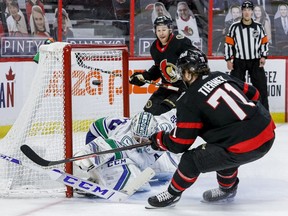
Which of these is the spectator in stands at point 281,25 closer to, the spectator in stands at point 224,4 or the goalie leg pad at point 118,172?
the spectator in stands at point 224,4

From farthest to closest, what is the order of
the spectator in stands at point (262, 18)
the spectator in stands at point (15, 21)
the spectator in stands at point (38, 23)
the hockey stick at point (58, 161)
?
the spectator in stands at point (262, 18)
the spectator in stands at point (38, 23)
the spectator in stands at point (15, 21)
the hockey stick at point (58, 161)

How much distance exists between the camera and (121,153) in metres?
3.95

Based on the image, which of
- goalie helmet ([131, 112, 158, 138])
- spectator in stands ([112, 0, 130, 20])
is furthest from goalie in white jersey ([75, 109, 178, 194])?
spectator in stands ([112, 0, 130, 20])

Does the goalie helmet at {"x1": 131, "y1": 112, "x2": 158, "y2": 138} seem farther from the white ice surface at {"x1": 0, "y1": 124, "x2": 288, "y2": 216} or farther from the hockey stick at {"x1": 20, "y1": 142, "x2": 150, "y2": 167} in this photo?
the white ice surface at {"x1": 0, "y1": 124, "x2": 288, "y2": 216}

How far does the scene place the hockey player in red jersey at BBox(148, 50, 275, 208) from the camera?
340 cm

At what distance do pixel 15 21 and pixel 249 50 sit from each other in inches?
81.4

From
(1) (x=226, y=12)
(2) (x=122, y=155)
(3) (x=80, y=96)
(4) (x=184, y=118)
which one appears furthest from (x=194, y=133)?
(1) (x=226, y=12)

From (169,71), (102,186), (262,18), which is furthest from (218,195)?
(262,18)

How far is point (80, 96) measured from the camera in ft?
16.7

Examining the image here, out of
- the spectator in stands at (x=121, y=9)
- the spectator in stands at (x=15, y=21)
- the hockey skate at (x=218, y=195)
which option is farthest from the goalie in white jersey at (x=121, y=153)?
the spectator in stands at (x=121, y=9)

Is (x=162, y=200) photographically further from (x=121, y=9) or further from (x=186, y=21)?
(x=186, y=21)

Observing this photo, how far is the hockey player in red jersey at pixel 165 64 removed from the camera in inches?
182

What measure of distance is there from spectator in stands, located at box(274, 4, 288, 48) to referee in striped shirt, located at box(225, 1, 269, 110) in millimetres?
1204

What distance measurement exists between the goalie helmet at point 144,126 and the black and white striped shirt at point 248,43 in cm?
293
